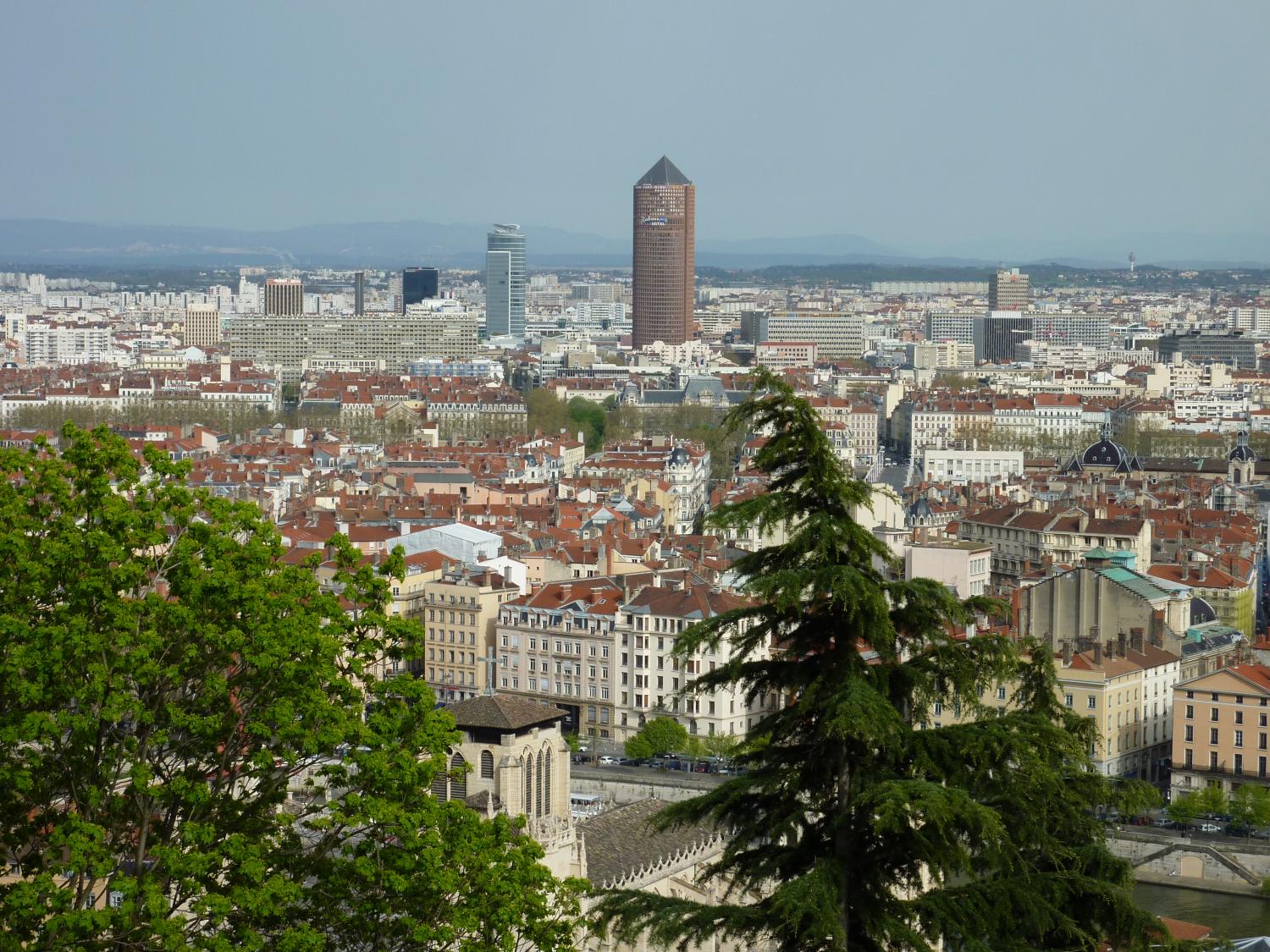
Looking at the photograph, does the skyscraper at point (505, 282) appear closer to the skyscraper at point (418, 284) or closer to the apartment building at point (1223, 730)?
the skyscraper at point (418, 284)

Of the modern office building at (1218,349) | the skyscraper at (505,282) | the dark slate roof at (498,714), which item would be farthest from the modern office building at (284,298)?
the dark slate roof at (498,714)

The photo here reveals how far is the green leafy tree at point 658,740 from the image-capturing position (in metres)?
31.8

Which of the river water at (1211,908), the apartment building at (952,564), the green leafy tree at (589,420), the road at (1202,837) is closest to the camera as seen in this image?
the river water at (1211,908)

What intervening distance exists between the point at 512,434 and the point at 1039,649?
68269 mm

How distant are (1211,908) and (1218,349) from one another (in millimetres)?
100837

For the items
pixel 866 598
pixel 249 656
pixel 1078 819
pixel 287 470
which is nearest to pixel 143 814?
pixel 249 656

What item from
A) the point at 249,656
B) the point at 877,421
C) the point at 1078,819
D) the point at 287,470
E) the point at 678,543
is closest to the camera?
the point at 249,656

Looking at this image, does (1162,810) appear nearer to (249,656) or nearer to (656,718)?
(656,718)

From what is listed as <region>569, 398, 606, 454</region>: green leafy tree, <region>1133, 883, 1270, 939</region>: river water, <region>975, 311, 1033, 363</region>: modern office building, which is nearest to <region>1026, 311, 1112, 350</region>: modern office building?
<region>975, 311, 1033, 363</region>: modern office building

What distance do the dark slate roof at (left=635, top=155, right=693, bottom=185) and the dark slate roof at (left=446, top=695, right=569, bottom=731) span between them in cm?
12459

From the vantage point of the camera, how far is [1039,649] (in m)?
11.7

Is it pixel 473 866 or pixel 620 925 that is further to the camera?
pixel 473 866

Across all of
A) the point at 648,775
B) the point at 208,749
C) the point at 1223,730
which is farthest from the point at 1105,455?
the point at 208,749

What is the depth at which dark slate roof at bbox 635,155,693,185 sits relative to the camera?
Answer: 143125 mm
